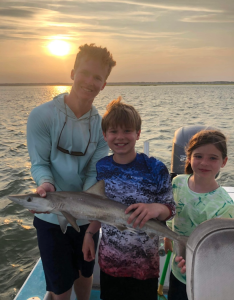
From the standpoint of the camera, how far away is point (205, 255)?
1.02 metres

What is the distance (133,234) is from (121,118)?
94 centimetres

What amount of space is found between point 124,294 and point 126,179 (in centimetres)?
96

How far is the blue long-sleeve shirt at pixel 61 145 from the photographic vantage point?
235cm

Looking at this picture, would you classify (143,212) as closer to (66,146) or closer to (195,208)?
(195,208)

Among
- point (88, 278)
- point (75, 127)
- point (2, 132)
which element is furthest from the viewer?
point (2, 132)

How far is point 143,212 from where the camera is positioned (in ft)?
6.13

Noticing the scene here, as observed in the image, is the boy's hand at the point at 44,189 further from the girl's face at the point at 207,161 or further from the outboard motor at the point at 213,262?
the outboard motor at the point at 213,262

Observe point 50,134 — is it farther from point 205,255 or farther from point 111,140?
point 205,255

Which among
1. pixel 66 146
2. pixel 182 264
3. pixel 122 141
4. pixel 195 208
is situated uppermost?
pixel 122 141

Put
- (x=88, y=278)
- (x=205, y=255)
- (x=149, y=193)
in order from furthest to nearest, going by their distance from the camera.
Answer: (x=88, y=278)
(x=149, y=193)
(x=205, y=255)

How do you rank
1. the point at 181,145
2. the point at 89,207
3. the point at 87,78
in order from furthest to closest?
the point at 181,145, the point at 87,78, the point at 89,207

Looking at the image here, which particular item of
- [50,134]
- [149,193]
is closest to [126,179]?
[149,193]

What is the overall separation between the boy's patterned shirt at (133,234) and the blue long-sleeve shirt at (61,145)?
387mm

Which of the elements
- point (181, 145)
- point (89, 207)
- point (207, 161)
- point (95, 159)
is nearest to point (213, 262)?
point (89, 207)
